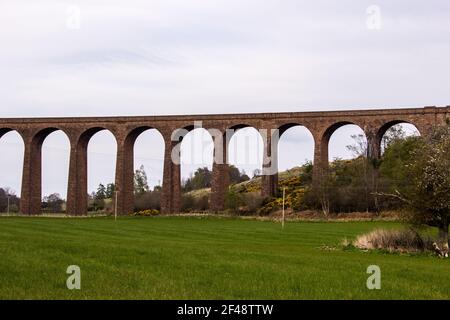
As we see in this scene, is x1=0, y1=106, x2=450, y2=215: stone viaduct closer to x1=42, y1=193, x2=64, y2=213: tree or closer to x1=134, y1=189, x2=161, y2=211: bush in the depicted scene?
x1=134, y1=189, x2=161, y2=211: bush

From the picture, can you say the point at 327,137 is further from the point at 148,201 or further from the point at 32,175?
the point at 148,201

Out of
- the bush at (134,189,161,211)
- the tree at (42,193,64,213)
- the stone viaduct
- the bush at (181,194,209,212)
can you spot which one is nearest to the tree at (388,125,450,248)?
the stone viaduct

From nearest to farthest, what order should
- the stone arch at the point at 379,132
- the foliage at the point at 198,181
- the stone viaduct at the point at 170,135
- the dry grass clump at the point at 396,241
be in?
the dry grass clump at the point at 396,241, the stone arch at the point at 379,132, the stone viaduct at the point at 170,135, the foliage at the point at 198,181

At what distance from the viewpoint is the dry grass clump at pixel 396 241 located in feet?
68.1

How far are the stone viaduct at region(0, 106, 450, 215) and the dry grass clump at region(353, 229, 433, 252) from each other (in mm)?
34185

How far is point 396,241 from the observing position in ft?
69.1

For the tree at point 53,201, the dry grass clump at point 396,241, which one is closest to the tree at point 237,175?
the tree at point 53,201

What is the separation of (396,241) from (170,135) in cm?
4117

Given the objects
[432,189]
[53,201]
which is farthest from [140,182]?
[432,189]

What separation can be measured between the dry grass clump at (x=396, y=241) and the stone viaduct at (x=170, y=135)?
34.2m

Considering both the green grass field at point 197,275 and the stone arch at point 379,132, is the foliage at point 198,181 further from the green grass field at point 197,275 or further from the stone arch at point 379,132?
the green grass field at point 197,275

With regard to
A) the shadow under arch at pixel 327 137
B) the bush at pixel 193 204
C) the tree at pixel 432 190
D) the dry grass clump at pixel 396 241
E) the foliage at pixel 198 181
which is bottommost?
the dry grass clump at pixel 396 241
